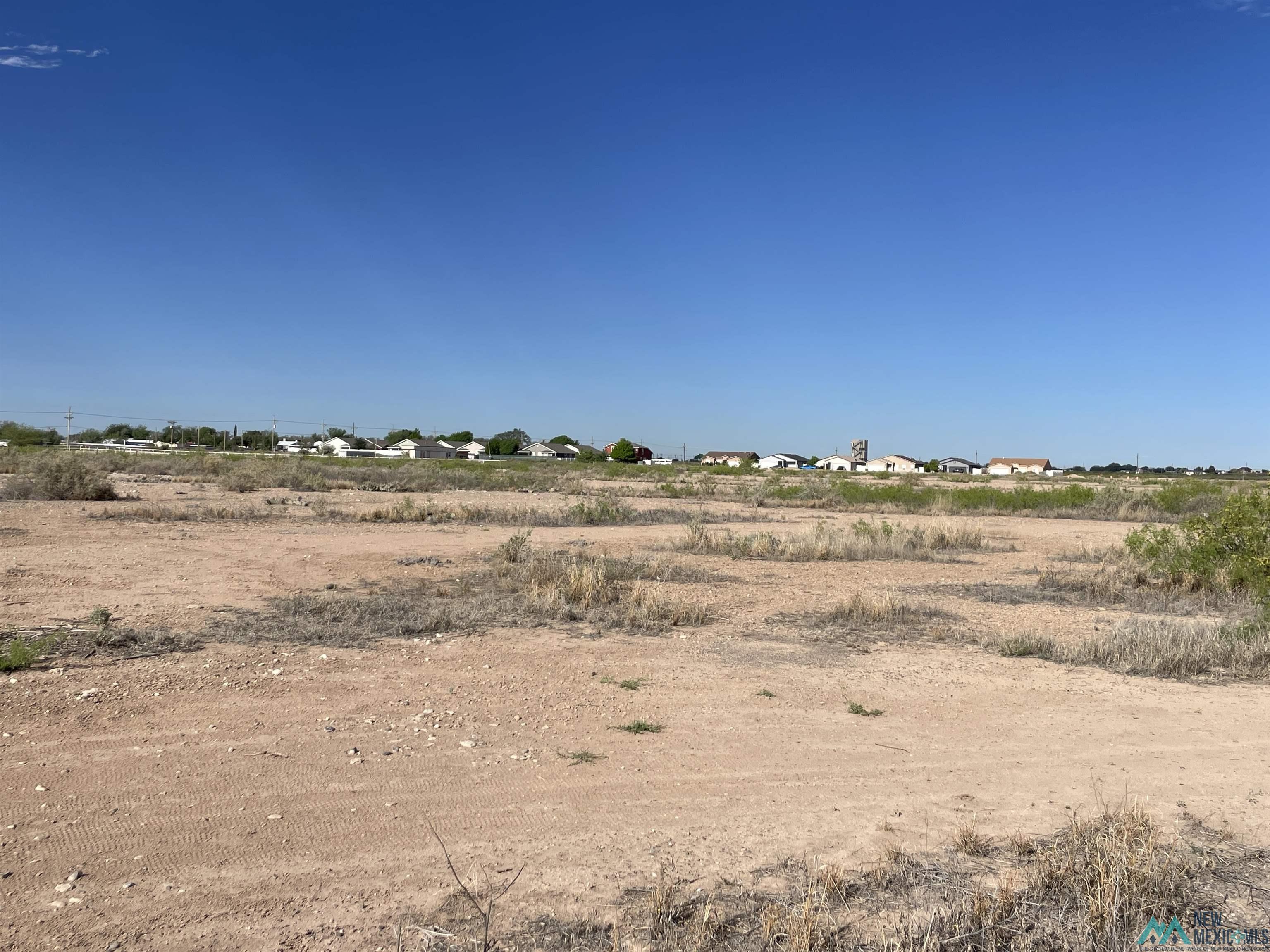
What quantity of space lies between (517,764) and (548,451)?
122 m

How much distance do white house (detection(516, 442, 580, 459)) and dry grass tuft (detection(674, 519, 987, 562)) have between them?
101810 millimetres

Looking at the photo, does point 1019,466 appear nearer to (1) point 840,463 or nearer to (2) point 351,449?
(1) point 840,463

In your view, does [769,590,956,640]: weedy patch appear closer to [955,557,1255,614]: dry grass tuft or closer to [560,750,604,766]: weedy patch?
[955,557,1255,614]: dry grass tuft

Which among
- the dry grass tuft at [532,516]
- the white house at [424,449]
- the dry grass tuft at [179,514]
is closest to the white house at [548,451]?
the white house at [424,449]

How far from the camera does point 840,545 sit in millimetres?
17906

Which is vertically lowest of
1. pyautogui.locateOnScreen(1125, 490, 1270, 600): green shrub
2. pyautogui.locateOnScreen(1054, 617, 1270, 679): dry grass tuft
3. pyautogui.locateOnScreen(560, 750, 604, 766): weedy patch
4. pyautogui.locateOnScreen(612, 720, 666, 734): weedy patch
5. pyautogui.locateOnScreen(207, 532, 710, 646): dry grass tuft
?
pyautogui.locateOnScreen(560, 750, 604, 766): weedy patch

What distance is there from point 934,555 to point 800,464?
143423mm

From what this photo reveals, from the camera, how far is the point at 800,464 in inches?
6260

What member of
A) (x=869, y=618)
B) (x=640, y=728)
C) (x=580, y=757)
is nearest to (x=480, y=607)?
(x=640, y=728)

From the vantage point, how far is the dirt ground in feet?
13.6

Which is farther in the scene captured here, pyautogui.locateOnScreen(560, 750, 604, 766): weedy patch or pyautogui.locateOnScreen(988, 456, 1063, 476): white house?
pyautogui.locateOnScreen(988, 456, 1063, 476): white house

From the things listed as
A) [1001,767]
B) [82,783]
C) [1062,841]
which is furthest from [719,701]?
[82,783]

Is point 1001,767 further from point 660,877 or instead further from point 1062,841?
point 660,877

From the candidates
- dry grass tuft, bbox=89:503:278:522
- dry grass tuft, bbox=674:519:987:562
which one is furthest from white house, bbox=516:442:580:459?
dry grass tuft, bbox=674:519:987:562
